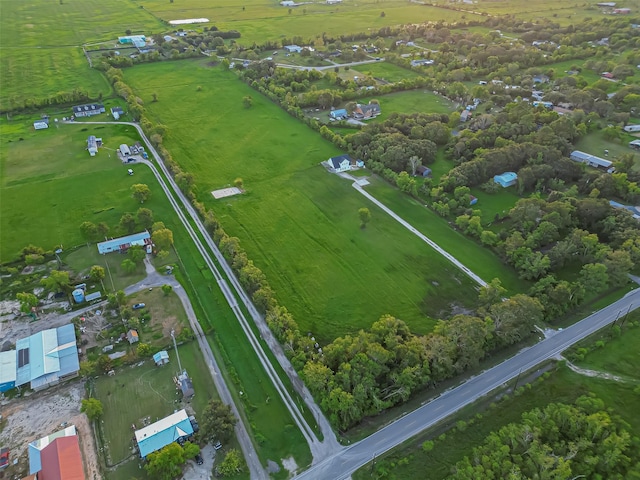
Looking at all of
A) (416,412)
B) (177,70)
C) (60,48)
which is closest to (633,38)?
(177,70)

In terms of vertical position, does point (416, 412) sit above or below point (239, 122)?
below

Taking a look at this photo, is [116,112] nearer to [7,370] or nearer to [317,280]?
[7,370]

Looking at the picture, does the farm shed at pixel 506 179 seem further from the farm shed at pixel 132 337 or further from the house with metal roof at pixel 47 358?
the house with metal roof at pixel 47 358

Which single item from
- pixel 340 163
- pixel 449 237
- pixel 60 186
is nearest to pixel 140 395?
pixel 449 237

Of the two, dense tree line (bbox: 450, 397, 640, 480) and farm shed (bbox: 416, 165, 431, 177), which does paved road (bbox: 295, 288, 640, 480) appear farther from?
farm shed (bbox: 416, 165, 431, 177)

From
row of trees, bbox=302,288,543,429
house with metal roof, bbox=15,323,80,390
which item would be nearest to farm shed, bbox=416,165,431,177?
row of trees, bbox=302,288,543,429

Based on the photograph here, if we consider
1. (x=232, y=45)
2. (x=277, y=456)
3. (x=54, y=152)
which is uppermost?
(x=232, y=45)

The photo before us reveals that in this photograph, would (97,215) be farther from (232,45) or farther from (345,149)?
(232,45)

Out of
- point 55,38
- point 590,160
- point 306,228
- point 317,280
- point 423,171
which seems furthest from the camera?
point 55,38
